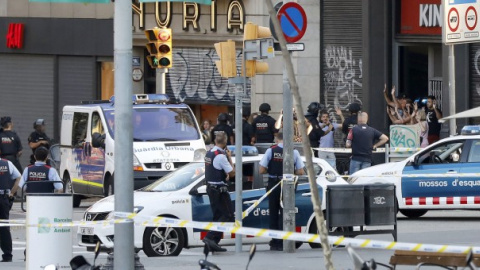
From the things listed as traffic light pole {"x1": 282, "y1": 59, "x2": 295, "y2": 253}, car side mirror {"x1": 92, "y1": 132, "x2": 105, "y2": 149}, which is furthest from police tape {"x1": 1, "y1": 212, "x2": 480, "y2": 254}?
car side mirror {"x1": 92, "y1": 132, "x2": 105, "y2": 149}

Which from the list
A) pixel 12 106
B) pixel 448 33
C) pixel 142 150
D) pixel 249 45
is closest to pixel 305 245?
pixel 249 45

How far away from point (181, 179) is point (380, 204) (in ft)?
9.08

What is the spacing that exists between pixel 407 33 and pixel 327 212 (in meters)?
14.6

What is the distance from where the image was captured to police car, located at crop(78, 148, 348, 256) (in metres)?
17.3

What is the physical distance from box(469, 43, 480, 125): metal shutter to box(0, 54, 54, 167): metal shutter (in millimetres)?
13642

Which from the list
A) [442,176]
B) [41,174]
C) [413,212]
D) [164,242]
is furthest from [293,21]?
[413,212]

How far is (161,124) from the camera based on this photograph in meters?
24.7

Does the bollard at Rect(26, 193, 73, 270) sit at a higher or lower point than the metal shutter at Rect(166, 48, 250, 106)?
lower

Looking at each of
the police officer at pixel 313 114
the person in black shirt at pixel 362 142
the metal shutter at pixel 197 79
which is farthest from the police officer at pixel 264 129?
the metal shutter at pixel 197 79

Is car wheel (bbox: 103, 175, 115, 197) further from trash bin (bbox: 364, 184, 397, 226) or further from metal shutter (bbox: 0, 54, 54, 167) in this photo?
metal shutter (bbox: 0, 54, 54, 167)

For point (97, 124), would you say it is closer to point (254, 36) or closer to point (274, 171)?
point (254, 36)

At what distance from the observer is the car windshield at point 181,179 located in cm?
1783

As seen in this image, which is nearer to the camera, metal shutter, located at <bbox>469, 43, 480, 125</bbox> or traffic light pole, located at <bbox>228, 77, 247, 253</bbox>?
traffic light pole, located at <bbox>228, 77, 247, 253</bbox>

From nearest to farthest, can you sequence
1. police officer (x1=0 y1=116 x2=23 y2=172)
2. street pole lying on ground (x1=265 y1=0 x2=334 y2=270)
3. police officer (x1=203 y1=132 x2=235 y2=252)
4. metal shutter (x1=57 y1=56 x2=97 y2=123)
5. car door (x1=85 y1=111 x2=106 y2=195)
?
street pole lying on ground (x1=265 y1=0 x2=334 y2=270)
police officer (x1=203 y1=132 x2=235 y2=252)
car door (x1=85 y1=111 x2=106 y2=195)
police officer (x1=0 y1=116 x2=23 y2=172)
metal shutter (x1=57 y1=56 x2=97 y2=123)
